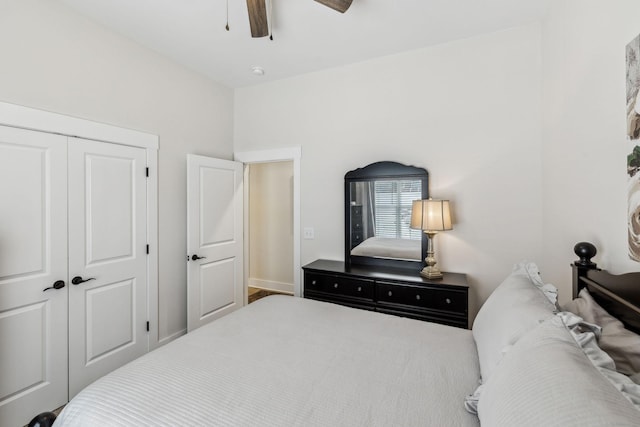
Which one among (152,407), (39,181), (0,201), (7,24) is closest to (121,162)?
(39,181)

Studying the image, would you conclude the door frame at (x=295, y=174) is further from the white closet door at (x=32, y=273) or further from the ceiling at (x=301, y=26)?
the white closet door at (x=32, y=273)

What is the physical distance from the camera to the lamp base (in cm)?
239

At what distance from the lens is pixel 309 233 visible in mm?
3229

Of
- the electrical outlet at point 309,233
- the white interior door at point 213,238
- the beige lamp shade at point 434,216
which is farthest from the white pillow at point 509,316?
the white interior door at point 213,238

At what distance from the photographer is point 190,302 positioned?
2947 millimetres

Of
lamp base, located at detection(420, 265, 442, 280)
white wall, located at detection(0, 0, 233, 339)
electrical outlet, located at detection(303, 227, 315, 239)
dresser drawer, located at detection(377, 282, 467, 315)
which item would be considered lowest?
dresser drawer, located at detection(377, 282, 467, 315)

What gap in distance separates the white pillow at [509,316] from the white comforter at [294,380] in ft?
0.39

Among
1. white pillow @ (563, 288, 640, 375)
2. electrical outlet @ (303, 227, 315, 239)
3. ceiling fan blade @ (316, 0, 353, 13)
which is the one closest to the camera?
white pillow @ (563, 288, 640, 375)

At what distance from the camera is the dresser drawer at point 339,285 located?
253 centimetres

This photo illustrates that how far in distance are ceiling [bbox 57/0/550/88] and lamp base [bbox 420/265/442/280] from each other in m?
2.05

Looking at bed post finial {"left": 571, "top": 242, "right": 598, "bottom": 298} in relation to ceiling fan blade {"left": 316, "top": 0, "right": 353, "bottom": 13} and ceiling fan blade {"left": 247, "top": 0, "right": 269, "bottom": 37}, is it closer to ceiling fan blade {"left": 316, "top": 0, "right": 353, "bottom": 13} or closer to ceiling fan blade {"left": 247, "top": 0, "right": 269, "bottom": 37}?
ceiling fan blade {"left": 316, "top": 0, "right": 353, "bottom": 13}

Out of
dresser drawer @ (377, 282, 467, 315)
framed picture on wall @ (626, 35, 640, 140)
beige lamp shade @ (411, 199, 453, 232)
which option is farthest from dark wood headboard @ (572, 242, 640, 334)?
beige lamp shade @ (411, 199, 453, 232)

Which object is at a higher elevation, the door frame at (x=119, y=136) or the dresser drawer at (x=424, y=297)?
the door frame at (x=119, y=136)

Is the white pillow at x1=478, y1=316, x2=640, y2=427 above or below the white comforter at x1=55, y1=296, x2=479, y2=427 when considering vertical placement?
above
